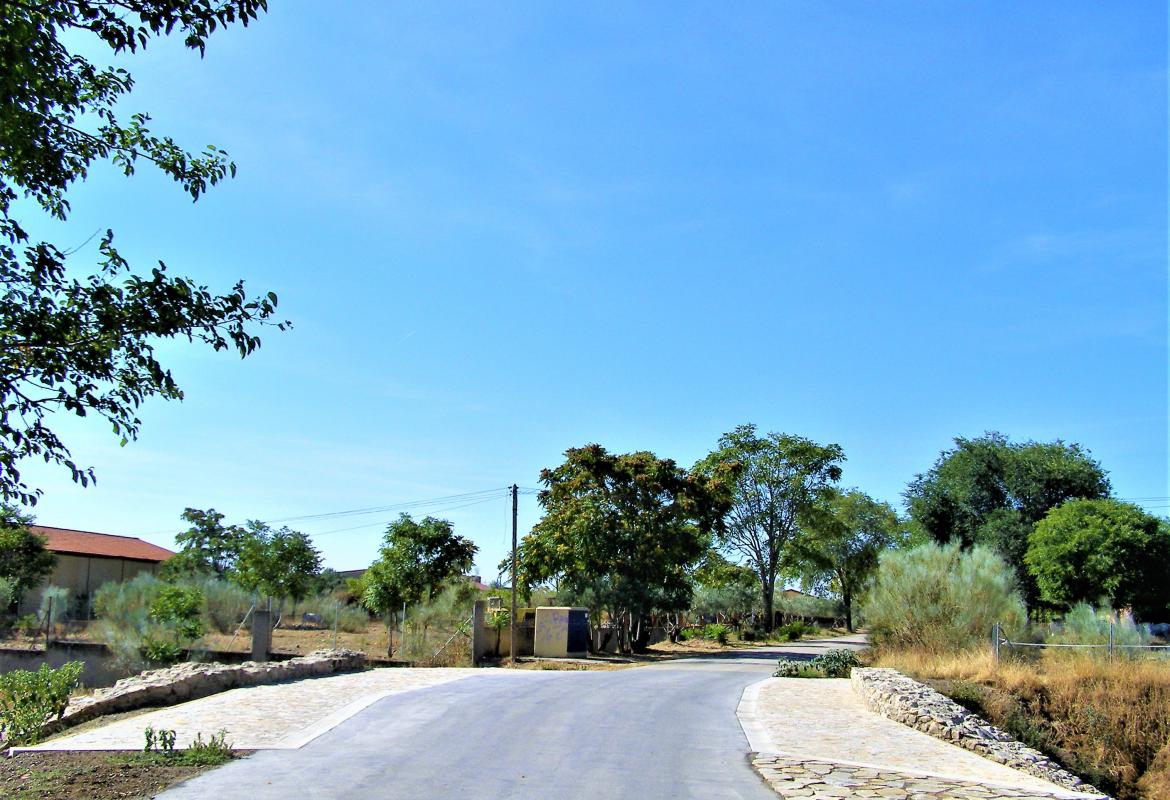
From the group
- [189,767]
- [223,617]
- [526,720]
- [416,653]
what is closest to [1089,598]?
[416,653]

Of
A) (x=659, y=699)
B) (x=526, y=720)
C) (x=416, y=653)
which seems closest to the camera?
(x=526, y=720)

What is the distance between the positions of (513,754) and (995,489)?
121 ft

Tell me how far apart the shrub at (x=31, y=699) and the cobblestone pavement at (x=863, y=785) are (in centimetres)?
1089

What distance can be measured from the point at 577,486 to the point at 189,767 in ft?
95.3

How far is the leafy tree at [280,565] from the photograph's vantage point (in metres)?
47.4

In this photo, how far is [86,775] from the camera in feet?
32.1

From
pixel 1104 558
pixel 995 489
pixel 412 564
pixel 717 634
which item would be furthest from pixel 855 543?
pixel 412 564

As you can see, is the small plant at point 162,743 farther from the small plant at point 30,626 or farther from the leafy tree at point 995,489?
the leafy tree at point 995,489

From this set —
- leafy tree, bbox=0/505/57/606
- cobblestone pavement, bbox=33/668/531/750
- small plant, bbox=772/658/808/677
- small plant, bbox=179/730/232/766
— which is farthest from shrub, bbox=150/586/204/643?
leafy tree, bbox=0/505/57/606

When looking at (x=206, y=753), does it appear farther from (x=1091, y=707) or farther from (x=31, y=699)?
(x=1091, y=707)

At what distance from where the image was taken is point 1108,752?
18.6 metres

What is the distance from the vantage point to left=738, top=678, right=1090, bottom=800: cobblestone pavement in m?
9.96

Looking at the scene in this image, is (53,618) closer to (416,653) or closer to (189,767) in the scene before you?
(416,653)

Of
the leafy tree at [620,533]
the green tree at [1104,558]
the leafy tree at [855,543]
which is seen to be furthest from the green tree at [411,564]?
the leafy tree at [855,543]
